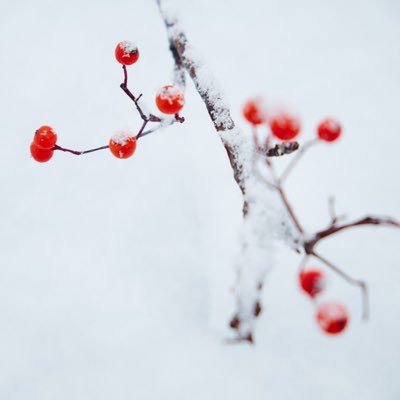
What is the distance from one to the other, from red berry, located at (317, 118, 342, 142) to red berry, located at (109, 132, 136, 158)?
1.78ft

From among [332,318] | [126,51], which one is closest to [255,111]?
[126,51]

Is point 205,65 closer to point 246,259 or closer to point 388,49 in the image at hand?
point 246,259

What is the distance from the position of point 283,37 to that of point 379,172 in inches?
35.6

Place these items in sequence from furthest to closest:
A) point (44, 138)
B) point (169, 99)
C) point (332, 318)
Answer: point (44, 138) < point (169, 99) < point (332, 318)

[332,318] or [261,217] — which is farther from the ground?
[261,217]

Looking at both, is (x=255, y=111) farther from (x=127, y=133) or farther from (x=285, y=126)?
(x=127, y=133)

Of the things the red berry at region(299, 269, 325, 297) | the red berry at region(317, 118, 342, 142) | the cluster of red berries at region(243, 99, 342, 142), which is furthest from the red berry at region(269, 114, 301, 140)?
the red berry at region(299, 269, 325, 297)

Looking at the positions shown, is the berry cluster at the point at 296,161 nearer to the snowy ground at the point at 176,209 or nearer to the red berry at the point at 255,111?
the red berry at the point at 255,111

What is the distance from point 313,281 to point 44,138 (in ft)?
2.81

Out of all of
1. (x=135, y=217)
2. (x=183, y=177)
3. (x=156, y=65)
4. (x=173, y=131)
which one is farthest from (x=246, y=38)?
(x=135, y=217)

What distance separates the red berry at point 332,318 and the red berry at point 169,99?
631 mm

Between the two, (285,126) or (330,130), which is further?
(330,130)

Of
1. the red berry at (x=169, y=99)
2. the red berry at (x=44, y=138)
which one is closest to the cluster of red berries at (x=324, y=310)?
the red berry at (x=169, y=99)

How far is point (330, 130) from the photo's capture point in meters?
1.00
